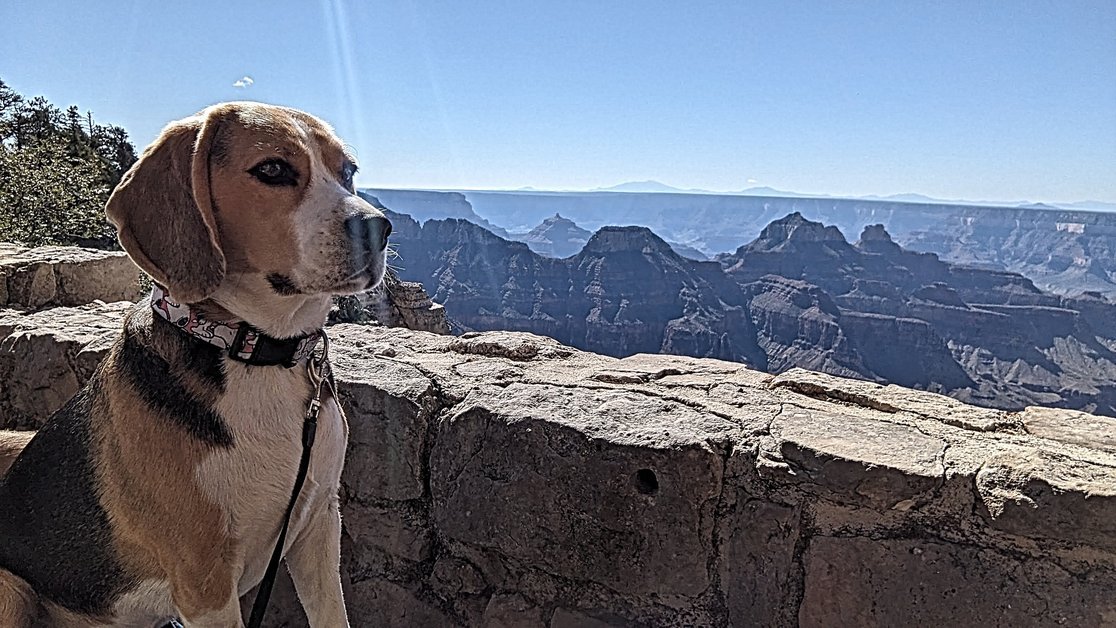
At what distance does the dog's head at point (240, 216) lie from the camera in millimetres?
1439

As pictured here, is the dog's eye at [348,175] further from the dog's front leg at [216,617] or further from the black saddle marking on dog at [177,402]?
the dog's front leg at [216,617]

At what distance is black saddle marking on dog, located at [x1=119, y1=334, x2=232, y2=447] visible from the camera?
1466 mm

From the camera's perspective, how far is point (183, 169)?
1.46 metres

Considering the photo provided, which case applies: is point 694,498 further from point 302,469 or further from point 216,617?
point 216,617

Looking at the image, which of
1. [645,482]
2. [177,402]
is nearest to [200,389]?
[177,402]

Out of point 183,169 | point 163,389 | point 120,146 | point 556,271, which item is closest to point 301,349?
point 163,389

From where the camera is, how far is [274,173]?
4.91 feet

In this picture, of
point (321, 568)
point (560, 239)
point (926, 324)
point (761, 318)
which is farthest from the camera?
point (560, 239)

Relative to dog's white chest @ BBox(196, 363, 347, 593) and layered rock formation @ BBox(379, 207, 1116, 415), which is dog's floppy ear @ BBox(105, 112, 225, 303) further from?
layered rock formation @ BBox(379, 207, 1116, 415)

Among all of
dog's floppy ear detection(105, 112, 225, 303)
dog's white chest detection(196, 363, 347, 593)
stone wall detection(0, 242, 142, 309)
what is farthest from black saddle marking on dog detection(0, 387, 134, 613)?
stone wall detection(0, 242, 142, 309)

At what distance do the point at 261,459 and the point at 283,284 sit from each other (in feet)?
1.22

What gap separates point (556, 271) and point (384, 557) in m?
79.7

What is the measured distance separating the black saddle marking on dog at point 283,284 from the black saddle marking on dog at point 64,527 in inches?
21.2

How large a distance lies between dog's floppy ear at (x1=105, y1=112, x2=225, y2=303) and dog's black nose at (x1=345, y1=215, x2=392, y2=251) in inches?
10.4
